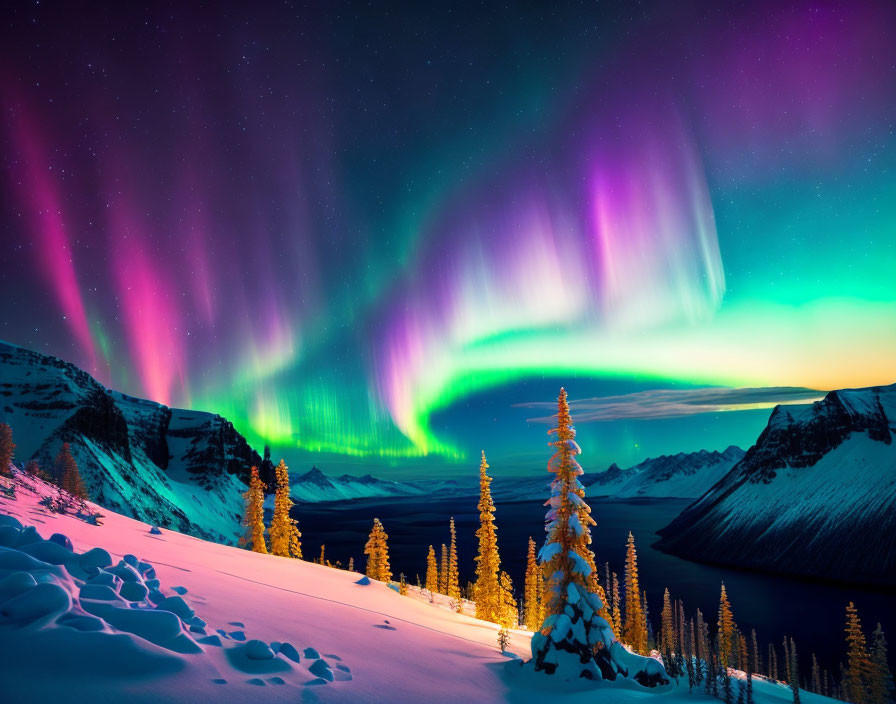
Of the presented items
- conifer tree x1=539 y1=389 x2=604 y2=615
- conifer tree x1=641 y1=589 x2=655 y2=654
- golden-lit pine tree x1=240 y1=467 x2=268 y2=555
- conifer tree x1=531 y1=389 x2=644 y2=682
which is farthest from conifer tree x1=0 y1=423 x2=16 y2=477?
conifer tree x1=641 y1=589 x2=655 y2=654

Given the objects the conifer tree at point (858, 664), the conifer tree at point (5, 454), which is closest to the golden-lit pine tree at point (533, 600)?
the conifer tree at point (858, 664)

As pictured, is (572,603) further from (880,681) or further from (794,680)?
(880,681)

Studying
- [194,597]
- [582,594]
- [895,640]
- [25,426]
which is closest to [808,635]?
[895,640]

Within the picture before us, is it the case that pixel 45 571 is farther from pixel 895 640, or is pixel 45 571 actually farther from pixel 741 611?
pixel 741 611

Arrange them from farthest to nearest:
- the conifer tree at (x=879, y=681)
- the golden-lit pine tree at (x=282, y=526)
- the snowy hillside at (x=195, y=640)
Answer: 1. the conifer tree at (x=879, y=681)
2. the golden-lit pine tree at (x=282, y=526)
3. the snowy hillside at (x=195, y=640)

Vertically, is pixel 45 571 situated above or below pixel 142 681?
above

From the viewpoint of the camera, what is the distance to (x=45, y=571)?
21.4 ft

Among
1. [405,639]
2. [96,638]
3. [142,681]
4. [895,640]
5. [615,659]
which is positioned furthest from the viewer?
[895,640]

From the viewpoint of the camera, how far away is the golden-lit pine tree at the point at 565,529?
49.7 ft

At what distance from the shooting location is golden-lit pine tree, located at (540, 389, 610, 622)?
15141mm

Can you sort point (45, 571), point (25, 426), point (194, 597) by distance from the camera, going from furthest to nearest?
point (25, 426)
point (194, 597)
point (45, 571)

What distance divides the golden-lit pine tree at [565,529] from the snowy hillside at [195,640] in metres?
2.99

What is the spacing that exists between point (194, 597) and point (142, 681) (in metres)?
4.17

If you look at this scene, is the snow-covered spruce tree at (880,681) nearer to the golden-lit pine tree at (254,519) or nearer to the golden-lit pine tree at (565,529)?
the golden-lit pine tree at (565,529)
